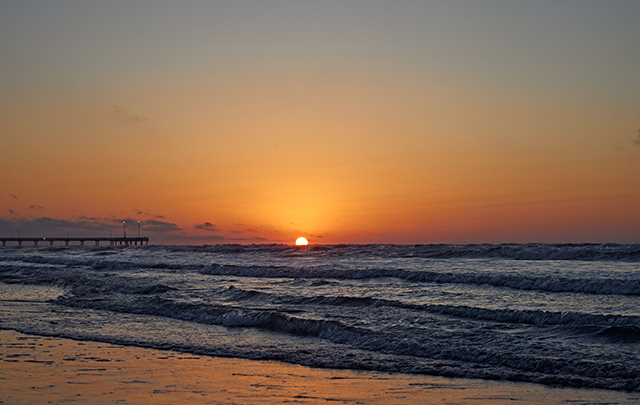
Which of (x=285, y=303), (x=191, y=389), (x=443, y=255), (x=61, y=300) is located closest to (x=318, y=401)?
(x=191, y=389)

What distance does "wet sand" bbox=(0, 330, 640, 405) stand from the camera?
332 inches

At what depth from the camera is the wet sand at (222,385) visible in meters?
8.44

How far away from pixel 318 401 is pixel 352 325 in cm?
670

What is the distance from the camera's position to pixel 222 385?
9.38 metres

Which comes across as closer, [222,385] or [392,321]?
[222,385]

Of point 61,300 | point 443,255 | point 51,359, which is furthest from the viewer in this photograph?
point 443,255

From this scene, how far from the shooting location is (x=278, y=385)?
9.46 meters

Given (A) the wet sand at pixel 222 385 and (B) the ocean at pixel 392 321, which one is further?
(B) the ocean at pixel 392 321

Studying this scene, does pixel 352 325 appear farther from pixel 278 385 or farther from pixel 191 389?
pixel 191 389

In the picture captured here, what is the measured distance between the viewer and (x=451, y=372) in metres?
10.5

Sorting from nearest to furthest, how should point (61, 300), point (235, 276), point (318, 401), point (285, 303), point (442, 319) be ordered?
1. point (318, 401)
2. point (442, 319)
3. point (285, 303)
4. point (61, 300)
5. point (235, 276)

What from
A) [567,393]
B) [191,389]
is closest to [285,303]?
[191,389]

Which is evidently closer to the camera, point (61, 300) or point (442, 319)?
point (442, 319)

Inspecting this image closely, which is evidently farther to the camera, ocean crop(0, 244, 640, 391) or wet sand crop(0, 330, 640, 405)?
ocean crop(0, 244, 640, 391)
